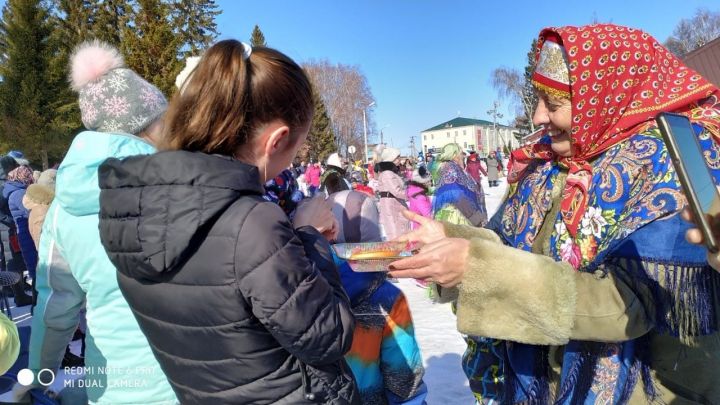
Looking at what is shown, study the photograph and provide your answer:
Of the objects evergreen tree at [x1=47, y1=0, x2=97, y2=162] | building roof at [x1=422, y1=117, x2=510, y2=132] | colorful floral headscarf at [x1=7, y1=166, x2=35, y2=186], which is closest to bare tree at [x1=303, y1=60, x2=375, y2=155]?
evergreen tree at [x1=47, y1=0, x2=97, y2=162]

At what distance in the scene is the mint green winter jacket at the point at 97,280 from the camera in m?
1.76

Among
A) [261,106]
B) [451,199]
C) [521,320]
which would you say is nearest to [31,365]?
[261,106]

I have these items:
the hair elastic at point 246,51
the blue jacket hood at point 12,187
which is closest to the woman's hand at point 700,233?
the hair elastic at point 246,51

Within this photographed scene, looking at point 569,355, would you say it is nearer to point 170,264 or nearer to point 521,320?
point 521,320

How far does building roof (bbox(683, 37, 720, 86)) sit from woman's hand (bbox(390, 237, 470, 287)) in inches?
291

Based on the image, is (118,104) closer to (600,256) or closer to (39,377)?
(39,377)

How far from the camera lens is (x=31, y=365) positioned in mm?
1933

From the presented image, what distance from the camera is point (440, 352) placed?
14.3 ft

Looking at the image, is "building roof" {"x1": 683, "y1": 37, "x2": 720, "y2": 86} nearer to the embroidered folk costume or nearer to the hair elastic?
the embroidered folk costume

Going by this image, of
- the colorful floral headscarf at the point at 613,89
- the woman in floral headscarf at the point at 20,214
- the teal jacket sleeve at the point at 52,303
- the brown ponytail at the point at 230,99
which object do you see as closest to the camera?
the brown ponytail at the point at 230,99

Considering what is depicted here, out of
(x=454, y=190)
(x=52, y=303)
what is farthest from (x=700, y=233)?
(x=454, y=190)

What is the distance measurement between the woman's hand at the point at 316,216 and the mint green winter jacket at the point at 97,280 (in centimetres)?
78

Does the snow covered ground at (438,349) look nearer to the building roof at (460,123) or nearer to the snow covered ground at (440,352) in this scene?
the snow covered ground at (440,352)

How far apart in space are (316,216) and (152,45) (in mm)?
16209
